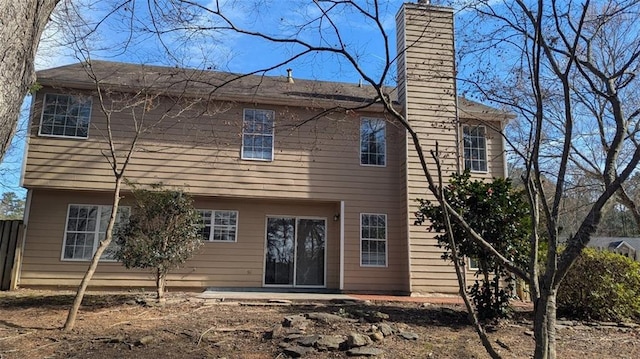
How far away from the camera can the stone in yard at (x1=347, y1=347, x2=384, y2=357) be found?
5.43 m

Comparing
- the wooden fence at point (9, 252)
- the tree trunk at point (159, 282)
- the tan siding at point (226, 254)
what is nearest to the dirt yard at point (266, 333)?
the tree trunk at point (159, 282)

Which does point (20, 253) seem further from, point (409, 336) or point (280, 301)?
point (409, 336)

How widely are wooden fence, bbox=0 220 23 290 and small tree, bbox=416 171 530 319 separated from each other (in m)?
9.34

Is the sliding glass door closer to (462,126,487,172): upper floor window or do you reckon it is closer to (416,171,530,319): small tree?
(462,126,487,172): upper floor window

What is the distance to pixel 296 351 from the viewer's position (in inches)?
214

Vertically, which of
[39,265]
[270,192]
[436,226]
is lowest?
[39,265]

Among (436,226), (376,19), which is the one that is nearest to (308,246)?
(436,226)

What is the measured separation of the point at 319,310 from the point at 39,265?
729 cm

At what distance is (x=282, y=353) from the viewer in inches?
215

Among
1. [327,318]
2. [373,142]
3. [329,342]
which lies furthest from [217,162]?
[329,342]

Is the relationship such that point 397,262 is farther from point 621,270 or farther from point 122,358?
point 122,358

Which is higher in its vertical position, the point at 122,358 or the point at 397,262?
the point at 397,262

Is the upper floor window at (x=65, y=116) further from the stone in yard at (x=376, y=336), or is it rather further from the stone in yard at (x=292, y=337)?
the stone in yard at (x=376, y=336)

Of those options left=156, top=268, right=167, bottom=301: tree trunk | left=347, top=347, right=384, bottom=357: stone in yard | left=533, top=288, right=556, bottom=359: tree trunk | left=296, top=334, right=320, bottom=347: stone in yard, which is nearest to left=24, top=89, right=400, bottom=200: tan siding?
left=156, top=268, right=167, bottom=301: tree trunk
